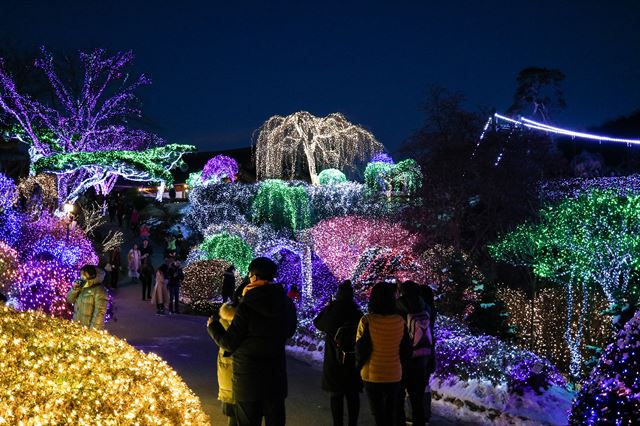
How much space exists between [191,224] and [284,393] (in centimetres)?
2648

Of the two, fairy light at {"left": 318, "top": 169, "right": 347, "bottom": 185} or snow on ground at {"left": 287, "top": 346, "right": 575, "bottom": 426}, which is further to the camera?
fairy light at {"left": 318, "top": 169, "right": 347, "bottom": 185}

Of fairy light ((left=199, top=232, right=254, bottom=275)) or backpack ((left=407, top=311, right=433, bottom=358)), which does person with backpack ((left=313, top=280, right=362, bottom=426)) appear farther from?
fairy light ((left=199, top=232, right=254, bottom=275))

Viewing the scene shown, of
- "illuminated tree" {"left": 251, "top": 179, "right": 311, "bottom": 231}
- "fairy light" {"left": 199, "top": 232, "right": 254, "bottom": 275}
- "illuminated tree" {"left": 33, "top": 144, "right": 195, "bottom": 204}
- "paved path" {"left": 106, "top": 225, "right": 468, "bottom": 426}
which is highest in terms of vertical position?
"illuminated tree" {"left": 33, "top": 144, "right": 195, "bottom": 204}

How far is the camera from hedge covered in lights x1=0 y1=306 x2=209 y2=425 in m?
3.28

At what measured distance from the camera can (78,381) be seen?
138 inches

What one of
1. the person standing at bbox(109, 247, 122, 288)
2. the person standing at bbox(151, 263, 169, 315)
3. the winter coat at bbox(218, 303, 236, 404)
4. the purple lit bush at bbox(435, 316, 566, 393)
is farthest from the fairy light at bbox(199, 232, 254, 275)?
the winter coat at bbox(218, 303, 236, 404)

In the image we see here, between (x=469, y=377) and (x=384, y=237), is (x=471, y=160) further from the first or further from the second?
(x=469, y=377)

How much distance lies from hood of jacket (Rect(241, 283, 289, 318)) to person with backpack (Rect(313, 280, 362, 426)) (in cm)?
135

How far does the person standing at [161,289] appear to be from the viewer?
51.4ft

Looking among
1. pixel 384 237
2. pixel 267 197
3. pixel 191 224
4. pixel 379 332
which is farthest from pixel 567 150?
pixel 379 332

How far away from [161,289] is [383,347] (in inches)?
443

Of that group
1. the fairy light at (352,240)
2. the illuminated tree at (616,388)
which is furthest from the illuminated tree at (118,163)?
the illuminated tree at (616,388)

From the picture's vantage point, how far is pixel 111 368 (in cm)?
378

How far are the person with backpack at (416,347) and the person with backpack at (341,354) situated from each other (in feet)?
1.57
